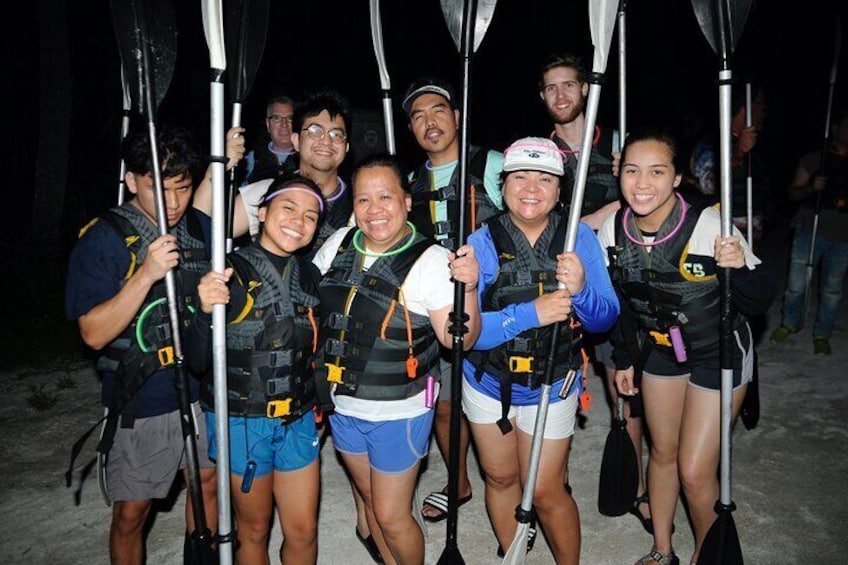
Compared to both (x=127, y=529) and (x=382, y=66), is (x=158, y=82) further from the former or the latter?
(x=127, y=529)

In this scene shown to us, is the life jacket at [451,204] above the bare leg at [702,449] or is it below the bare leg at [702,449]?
above

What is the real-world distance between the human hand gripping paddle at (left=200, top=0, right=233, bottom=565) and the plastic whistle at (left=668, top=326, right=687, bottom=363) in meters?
2.06

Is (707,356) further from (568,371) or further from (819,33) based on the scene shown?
(819,33)

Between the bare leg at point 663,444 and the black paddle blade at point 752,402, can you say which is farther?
the black paddle blade at point 752,402

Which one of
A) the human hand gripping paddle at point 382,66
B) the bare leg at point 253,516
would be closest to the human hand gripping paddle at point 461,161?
the bare leg at point 253,516

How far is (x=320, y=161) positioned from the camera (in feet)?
11.9

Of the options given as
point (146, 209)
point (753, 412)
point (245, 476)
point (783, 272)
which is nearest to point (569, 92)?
point (753, 412)

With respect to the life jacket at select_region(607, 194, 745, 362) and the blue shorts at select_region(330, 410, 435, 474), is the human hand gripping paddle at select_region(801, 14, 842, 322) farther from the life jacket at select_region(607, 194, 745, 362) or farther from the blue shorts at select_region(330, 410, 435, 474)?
the blue shorts at select_region(330, 410, 435, 474)

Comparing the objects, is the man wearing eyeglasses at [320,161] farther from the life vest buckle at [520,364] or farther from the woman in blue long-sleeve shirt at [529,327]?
the life vest buckle at [520,364]

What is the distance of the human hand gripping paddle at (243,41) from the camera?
2.68m

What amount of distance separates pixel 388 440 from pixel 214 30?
1.83 m

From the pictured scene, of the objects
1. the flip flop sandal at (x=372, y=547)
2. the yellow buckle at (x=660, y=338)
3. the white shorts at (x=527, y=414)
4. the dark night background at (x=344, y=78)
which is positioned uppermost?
the dark night background at (x=344, y=78)

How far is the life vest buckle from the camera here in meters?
3.00

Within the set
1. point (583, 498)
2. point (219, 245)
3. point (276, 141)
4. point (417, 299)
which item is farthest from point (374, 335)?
point (276, 141)
